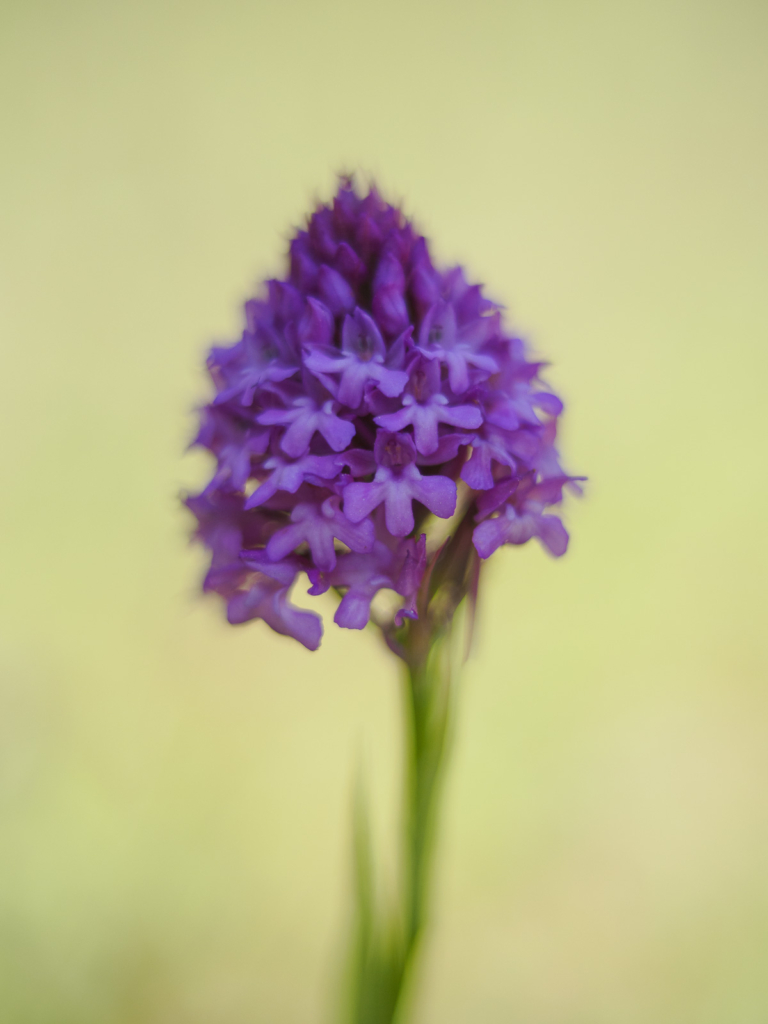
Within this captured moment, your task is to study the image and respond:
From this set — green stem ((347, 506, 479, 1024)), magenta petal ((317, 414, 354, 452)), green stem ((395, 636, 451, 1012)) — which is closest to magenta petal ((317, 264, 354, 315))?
magenta petal ((317, 414, 354, 452))

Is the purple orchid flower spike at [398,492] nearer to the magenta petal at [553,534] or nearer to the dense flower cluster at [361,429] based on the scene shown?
the dense flower cluster at [361,429]

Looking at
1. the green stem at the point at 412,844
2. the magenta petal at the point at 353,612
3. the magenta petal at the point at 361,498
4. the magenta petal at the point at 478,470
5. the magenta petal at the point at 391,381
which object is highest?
the magenta petal at the point at 391,381

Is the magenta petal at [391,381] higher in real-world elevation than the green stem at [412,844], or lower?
higher

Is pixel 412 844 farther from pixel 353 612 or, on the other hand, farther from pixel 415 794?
pixel 353 612

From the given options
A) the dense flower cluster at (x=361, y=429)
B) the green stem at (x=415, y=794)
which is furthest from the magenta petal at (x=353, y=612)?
the green stem at (x=415, y=794)

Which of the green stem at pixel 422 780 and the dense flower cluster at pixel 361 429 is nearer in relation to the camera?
the dense flower cluster at pixel 361 429

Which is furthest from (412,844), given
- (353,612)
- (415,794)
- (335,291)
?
(335,291)

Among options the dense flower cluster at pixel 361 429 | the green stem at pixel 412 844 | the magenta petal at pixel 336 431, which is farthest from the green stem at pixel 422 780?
the magenta petal at pixel 336 431
